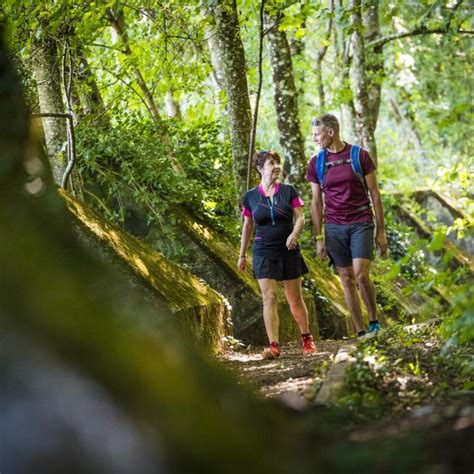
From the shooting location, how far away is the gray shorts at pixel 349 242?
31.6ft

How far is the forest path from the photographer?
5340 millimetres

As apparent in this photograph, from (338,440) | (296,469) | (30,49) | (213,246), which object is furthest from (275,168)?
(296,469)

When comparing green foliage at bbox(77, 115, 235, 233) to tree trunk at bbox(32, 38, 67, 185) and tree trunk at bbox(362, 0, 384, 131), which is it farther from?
tree trunk at bbox(362, 0, 384, 131)

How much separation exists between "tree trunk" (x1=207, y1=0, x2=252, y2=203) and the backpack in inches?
129

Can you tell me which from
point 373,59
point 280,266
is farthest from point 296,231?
point 373,59

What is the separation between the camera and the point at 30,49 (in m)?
12.2

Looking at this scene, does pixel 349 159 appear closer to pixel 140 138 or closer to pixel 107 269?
pixel 140 138

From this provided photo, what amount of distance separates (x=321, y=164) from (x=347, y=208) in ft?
1.77

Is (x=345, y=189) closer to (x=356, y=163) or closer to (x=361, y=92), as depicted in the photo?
(x=356, y=163)

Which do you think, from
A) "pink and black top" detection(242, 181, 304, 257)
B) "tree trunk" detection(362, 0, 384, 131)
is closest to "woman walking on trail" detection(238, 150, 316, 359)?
"pink and black top" detection(242, 181, 304, 257)

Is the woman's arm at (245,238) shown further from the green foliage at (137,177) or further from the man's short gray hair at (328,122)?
the green foliage at (137,177)

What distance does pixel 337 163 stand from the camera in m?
9.49

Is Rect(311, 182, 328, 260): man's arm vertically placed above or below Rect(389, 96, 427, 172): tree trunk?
below

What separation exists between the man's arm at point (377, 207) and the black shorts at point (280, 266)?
867mm
